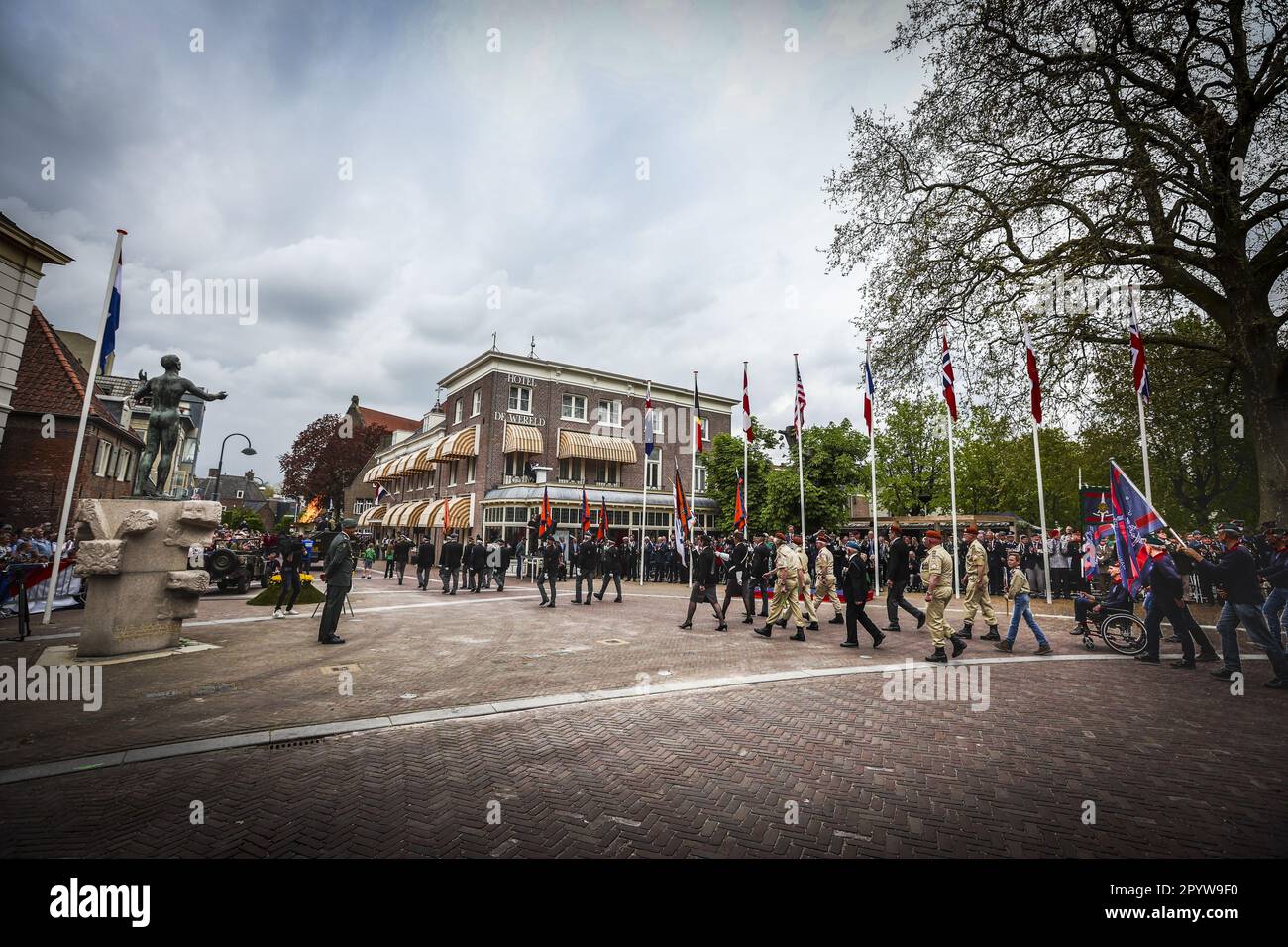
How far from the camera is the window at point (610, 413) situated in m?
34.4

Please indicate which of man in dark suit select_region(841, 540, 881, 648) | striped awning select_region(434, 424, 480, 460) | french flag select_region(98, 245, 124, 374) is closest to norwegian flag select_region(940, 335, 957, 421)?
man in dark suit select_region(841, 540, 881, 648)

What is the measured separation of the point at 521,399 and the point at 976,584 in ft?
86.7

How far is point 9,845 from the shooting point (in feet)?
9.82

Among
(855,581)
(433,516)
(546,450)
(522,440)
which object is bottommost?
(855,581)

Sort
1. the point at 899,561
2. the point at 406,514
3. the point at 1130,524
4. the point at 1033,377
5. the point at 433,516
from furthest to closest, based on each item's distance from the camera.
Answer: the point at 406,514 → the point at 433,516 → the point at 1033,377 → the point at 899,561 → the point at 1130,524

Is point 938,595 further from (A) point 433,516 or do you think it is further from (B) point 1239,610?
(A) point 433,516

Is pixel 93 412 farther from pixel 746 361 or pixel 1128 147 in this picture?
pixel 1128 147

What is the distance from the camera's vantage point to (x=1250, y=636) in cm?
696

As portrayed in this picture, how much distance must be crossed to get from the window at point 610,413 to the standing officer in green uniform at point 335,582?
25.4 meters

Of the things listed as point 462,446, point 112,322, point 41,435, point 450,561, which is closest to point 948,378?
point 450,561

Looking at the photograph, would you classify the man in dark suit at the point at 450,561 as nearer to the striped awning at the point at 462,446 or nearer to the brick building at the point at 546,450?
the brick building at the point at 546,450

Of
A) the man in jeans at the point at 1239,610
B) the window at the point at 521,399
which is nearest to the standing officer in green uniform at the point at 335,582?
the man in jeans at the point at 1239,610

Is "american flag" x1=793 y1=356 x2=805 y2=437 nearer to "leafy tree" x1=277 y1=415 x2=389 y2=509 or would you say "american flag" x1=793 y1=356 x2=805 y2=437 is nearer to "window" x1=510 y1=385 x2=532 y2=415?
"window" x1=510 y1=385 x2=532 y2=415
